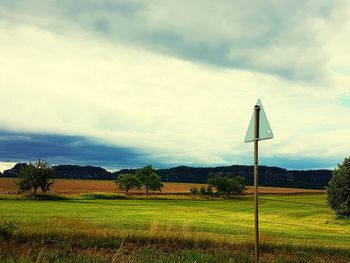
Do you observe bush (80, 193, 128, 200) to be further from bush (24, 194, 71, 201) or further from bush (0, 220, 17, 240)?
bush (0, 220, 17, 240)

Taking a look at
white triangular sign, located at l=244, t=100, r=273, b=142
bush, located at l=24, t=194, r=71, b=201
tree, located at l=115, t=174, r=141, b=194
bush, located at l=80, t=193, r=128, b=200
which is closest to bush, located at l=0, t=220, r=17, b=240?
white triangular sign, located at l=244, t=100, r=273, b=142

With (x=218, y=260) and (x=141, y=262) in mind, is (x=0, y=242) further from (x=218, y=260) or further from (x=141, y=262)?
(x=218, y=260)

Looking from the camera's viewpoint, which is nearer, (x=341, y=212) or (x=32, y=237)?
(x=32, y=237)

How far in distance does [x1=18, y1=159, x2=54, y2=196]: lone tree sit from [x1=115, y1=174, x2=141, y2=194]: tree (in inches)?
1173

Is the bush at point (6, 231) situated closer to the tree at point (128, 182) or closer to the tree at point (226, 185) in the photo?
the tree at point (128, 182)

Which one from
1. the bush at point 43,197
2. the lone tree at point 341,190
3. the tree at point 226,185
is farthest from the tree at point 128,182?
the lone tree at point 341,190

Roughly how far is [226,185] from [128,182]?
26.3m

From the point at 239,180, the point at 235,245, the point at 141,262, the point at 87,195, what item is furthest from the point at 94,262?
the point at 239,180

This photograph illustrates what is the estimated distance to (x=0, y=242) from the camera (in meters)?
15.3

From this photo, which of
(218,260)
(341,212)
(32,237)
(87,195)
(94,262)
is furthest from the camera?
(87,195)

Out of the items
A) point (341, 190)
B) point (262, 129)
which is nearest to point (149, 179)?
point (341, 190)

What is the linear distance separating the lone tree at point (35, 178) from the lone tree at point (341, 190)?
5100 cm

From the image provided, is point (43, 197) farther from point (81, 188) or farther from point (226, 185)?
point (226, 185)

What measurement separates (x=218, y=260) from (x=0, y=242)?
23.3 feet
